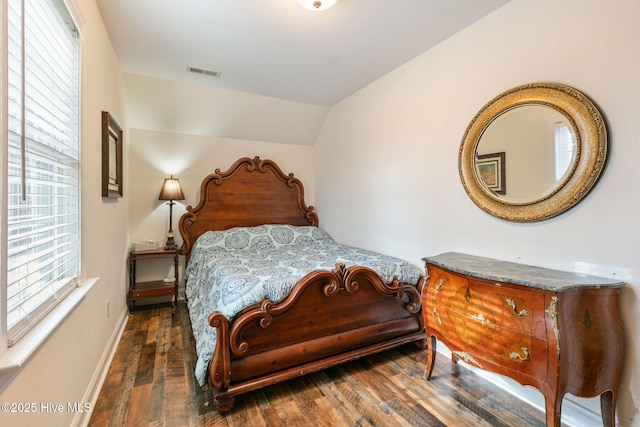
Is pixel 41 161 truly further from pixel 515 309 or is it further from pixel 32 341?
pixel 515 309

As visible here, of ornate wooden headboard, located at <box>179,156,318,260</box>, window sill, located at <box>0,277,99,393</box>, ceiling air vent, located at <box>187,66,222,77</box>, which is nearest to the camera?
window sill, located at <box>0,277,99,393</box>

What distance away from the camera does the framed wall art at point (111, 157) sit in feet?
6.79

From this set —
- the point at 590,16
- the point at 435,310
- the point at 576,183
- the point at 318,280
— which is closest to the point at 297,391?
the point at 318,280

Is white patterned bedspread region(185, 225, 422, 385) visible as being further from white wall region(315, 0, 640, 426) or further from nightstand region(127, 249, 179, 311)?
white wall region(315, 0, 640, 426)

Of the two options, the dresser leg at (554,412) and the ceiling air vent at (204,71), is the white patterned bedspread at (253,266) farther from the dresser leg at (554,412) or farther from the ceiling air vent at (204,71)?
the ceiling air vent at (204,71)

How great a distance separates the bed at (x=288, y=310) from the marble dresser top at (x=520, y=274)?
525mm

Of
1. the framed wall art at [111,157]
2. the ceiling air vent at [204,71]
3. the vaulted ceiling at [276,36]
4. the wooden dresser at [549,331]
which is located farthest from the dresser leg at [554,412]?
the ceiling air vent at [204,71]

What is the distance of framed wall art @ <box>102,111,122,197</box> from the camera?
2.07m

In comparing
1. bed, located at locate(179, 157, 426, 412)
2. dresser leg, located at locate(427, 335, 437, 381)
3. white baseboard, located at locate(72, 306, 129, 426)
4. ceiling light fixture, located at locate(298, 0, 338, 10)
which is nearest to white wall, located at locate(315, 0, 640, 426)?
bed, located at locate(179, 157, 426, 412)

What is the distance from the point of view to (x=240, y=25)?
215 centimetres

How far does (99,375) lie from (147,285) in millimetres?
1480

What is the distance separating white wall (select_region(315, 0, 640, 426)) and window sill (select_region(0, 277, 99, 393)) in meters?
2.42

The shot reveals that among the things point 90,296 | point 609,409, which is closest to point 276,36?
point 90,296

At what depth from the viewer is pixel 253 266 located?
2.48 metres
